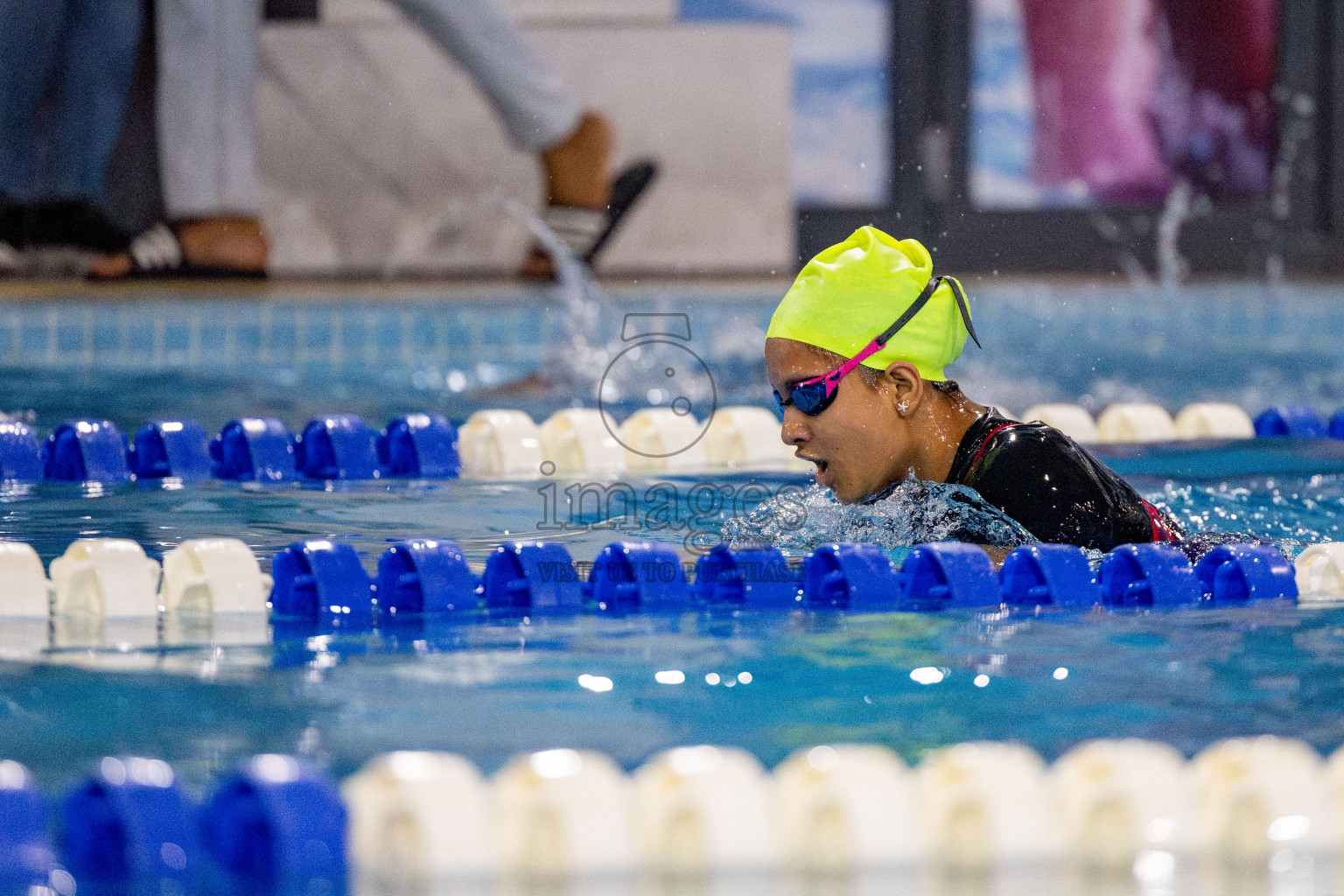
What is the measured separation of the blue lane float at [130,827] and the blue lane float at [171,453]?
2808mm

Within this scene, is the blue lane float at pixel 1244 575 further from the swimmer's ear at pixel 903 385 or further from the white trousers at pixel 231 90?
the white trousers at pixel 231 90

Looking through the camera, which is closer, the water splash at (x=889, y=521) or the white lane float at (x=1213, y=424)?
the water splash at (x=889, y=521)

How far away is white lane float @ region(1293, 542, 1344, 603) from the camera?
2998mm

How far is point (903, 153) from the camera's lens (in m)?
10.9

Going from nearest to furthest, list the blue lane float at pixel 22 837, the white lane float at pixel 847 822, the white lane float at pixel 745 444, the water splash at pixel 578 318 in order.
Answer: the blue lane float at pixel 22 837
the white lane float at pixel 847 822
the white lane float at pixel 745 444
the water splash at pixel 578 318

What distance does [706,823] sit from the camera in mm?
1621

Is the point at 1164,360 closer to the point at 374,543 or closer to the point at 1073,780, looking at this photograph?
the point at 374,543

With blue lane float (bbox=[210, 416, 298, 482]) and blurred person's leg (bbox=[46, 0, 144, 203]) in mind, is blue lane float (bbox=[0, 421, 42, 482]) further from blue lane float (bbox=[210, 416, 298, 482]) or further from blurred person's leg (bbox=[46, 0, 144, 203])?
blurred person's leg (bbox=[46, 0, 144, 203])

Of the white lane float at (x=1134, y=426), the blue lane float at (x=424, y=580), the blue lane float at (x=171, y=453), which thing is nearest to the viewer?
the blue lane float at (x=424, y=580)

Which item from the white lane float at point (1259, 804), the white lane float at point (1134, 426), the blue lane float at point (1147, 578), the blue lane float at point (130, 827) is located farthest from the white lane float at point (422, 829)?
the white lane float at point (1134, 426)

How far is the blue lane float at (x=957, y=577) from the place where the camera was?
2.86 metres

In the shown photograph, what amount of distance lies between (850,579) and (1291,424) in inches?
113

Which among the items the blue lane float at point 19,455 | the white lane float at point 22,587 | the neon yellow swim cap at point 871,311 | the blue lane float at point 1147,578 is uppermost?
the neon yellow swim cap at point 871,311

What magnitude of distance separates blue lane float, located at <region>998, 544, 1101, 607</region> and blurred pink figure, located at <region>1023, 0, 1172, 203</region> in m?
8.61
